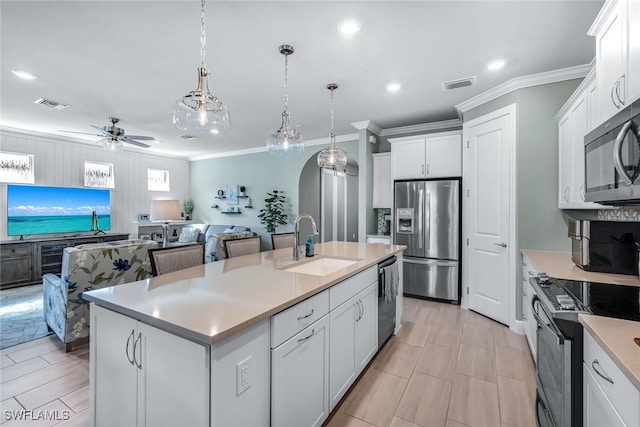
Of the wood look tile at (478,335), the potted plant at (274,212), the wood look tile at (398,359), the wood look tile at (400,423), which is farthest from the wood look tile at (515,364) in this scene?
the potted plant at (274,212)

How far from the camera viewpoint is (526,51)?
8.55 feet

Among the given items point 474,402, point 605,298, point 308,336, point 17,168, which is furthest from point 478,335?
point 17,168

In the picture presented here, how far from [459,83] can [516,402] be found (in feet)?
10.1

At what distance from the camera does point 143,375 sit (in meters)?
1.27

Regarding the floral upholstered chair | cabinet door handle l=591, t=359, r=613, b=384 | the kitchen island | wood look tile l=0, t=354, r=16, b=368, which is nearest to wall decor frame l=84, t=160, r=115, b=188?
the floral upholstered chair

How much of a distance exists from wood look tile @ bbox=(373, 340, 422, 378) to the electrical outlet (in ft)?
5.36

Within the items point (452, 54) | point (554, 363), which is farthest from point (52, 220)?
point (554, 363)

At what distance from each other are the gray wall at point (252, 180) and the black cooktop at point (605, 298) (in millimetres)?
4262

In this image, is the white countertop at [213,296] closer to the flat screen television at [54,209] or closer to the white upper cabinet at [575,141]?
the white upper cabinet at [575,141]

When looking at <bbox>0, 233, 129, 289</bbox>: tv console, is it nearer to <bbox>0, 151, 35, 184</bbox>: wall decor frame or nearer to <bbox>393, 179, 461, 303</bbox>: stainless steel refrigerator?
<bbox>0, 151, 35, 184</bbox>: wall decor frame

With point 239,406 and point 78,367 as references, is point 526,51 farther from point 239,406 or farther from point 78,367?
point 78,367

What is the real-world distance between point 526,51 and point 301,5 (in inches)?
82.2

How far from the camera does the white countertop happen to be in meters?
1.14

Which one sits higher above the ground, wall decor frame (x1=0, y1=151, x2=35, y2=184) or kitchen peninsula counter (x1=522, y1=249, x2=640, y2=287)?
wall decor frame (x1=0, y1=151, x2=35, y2=184)
